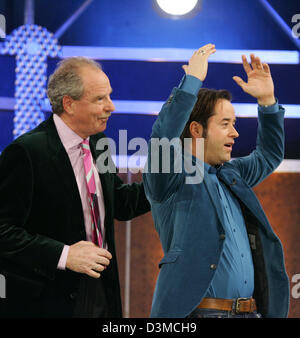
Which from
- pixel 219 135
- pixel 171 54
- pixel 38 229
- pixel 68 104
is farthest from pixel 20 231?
pixel 171 54

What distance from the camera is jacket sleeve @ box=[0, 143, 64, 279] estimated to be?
1.71 meters

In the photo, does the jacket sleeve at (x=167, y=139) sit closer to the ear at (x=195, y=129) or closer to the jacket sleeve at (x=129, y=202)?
the ear at (x=195, y=129)

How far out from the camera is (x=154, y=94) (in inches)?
113

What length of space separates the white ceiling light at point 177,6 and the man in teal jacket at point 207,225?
1152 millimetres

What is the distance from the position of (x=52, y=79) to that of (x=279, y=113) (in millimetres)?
854

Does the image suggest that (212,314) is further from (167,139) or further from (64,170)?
(64,170)

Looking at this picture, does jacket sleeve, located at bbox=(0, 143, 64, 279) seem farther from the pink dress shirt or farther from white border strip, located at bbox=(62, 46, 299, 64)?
white border strip, located at bbox=(62, 46, 299, 64)

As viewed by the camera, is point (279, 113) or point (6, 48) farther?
point (6, 48)

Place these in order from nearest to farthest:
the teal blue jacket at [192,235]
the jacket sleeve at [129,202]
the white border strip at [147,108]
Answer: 1. the teal blue jacket at [192,235]
2. the jacket sleeve at [129,202]
3. the white border strip at [147,108]

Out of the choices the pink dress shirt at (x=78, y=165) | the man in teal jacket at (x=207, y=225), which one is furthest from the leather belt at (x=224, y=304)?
the pink dress shirt at (x=78, y=165)

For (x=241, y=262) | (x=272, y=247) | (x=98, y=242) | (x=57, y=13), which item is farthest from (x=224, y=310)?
(x=57, y=13)

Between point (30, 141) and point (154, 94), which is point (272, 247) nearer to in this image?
point (30, 141)

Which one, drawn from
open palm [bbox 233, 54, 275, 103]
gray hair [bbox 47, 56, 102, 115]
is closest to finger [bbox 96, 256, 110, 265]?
gray hair [bbox 47, 56, 102, 115]

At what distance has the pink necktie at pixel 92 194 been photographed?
1.84 m
